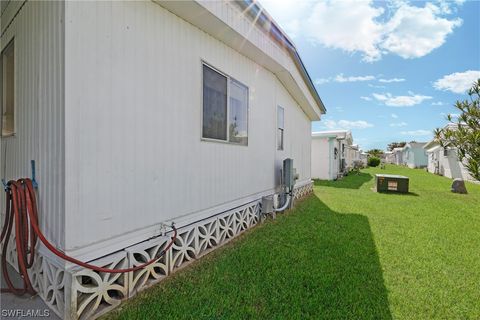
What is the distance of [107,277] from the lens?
7.19 feet

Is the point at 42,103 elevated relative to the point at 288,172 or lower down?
elevated

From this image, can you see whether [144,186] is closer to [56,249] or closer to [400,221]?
[56,249]

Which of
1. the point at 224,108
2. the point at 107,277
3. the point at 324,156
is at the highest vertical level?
the point at 224,108

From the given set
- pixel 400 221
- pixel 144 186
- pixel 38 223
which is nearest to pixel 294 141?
pixel 400 221

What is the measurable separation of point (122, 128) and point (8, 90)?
2.48 m

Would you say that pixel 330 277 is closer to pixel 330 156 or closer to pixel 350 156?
pixel 330 156

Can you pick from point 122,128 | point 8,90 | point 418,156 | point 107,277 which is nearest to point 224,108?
point 122,128

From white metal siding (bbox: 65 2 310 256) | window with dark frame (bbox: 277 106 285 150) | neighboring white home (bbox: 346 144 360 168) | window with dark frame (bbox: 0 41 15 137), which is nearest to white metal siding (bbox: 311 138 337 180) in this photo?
neighboring white home (bbox: 346 144 360 168)

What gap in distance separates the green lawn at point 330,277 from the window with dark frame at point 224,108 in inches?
74.0

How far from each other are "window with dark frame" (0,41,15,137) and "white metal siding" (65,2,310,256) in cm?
198

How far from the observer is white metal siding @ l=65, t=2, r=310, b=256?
80.6 inches

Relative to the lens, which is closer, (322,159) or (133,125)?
(133,125)

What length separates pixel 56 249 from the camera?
2057 mm

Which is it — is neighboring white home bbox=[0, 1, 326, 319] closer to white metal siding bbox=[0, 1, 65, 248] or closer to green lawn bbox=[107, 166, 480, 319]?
white metal siding bbox=[0, 1, 65, 248]
